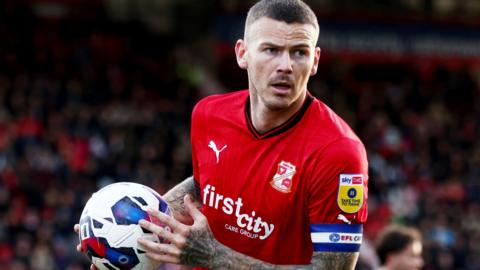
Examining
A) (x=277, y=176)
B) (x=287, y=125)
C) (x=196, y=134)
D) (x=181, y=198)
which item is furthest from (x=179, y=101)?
(x=277, y=176)

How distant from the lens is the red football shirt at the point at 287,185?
479 centimetres

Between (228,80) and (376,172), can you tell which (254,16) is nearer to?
(376,172)

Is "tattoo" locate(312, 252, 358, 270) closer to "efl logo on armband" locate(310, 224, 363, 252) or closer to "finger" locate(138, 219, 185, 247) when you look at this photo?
"efl logo on armband" locate(310, 224, 363, 252)

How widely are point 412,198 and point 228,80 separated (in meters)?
6.04

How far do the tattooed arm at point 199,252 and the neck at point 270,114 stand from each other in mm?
663

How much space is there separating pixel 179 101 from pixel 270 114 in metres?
15.7

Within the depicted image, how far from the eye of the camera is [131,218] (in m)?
4.98

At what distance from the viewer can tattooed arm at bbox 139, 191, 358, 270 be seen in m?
4.66

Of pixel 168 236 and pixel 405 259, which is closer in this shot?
pixel 168 236

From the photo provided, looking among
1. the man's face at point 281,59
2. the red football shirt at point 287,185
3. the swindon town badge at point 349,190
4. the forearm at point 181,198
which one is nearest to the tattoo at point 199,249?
the red football shirt at point 287,185

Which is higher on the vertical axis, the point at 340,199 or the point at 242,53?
the point at 242,53

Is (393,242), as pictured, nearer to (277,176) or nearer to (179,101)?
(277,176)

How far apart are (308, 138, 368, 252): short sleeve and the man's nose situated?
433 mm

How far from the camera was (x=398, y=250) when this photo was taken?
761 centimetres
